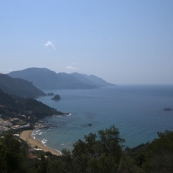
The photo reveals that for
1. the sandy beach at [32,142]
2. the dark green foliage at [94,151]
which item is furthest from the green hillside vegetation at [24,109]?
the dark green foliage at [94,151]

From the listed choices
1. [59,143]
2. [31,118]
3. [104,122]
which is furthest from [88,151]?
[31,118]

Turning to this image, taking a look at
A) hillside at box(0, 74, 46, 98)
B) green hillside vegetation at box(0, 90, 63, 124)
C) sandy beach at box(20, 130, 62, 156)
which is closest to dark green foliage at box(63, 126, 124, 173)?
sandy beach at box(20, 130, 62, 156)

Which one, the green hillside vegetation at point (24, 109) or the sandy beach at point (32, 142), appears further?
the green hillside vegetation at point (24, 109)

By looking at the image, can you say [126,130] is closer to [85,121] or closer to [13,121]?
[85,121]

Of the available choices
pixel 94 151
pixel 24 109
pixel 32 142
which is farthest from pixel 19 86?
pixel 94 151

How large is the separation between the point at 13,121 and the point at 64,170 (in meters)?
54.7

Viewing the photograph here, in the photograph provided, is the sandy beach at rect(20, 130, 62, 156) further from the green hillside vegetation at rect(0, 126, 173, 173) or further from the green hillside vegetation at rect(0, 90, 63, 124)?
the green hillside vegetation at rect(0, 126, 173, 173)

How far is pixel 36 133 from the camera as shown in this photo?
5481 centimetres

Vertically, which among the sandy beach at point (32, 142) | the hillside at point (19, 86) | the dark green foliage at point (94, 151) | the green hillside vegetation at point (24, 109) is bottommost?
the sandy beach at point (32, 142)

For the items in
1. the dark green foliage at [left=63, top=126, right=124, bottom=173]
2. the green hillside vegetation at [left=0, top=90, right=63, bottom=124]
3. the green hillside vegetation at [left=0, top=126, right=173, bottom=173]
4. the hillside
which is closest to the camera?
the green hillside vegetation at [left=0, top=126, right=173, bottom=173]

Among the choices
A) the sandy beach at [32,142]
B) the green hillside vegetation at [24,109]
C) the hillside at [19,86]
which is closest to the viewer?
the sandy beach at [32,142]

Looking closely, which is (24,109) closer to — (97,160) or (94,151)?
(94,151)

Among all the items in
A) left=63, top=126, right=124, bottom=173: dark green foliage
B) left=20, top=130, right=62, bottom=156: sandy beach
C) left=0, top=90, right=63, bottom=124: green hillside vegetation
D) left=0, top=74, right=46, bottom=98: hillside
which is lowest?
left=20, top=130, right=62, bottom=156: sandy beach

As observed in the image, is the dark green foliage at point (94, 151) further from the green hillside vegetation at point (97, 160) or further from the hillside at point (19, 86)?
the hillside at point (19, 86)
